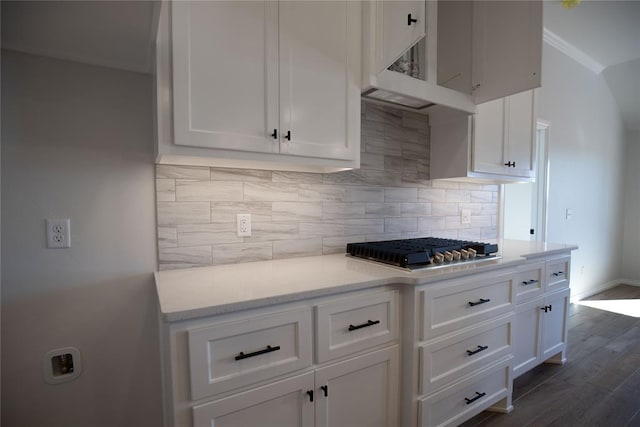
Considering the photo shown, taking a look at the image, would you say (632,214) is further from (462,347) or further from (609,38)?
(462,347)

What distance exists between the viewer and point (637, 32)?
2.93 m

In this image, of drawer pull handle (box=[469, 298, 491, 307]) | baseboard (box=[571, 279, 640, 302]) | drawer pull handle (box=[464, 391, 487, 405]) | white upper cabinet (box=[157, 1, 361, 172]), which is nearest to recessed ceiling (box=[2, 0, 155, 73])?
white upper cabinet (box=[157, 1, 361, 172])

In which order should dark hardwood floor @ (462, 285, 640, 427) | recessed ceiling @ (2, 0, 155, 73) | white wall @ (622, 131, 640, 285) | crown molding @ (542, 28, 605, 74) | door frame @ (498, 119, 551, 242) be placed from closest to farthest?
recessed ceiling @ (2, 0, 155, 73) → dark hardwood floor @ (462, 285, 640, 427) → crown molding @ (542, 28, 605, 74) → door frame @ (498, 119, 551, 242) → white wall @ (622, 131, 640, 285)

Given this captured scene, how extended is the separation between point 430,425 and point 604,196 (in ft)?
15.1

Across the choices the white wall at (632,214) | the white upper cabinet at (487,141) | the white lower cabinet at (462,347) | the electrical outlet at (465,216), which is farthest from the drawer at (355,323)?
the white wall at (632,214)

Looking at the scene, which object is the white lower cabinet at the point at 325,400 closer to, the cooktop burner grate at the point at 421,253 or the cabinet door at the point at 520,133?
the cooktop burner grate at the point at 421,253

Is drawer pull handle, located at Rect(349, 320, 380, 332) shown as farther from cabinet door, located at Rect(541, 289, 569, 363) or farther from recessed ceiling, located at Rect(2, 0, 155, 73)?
cabinet door, located at Rect(541, 289, 569, 363)

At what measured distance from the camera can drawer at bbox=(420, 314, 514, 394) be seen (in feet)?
4.19

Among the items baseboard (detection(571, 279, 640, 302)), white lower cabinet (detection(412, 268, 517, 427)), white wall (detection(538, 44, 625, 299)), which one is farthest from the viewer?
baseboard (detection(571, 279, 640, 302))

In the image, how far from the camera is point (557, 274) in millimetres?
2062

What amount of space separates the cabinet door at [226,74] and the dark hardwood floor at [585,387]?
1913mm

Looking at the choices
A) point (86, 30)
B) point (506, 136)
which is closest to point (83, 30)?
point (86, 30)

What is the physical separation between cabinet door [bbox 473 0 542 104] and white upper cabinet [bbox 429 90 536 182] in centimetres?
24

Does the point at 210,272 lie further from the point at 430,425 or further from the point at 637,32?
the point at 637,32
